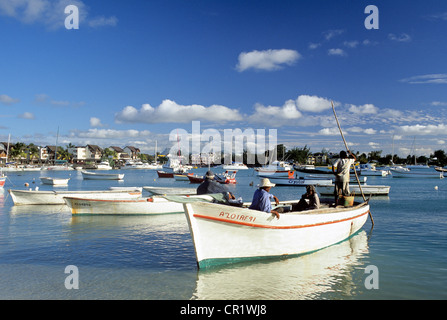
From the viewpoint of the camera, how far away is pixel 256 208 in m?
10.3

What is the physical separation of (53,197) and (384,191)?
3142 centimetres

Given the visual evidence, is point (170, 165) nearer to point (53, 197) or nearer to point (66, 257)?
point (53, 197)

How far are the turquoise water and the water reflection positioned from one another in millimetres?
25

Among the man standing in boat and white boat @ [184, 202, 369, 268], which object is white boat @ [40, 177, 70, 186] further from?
white boat @ [184, 202, 369, 268]

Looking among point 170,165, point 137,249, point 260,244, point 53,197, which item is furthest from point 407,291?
point 170,165

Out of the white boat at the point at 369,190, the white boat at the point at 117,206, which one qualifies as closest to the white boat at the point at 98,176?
the white boat at the point at 369,190

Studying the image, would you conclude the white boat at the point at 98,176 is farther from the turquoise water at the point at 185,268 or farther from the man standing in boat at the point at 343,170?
the man standing in boat at the point at 343,170

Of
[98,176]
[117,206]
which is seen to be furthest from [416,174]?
[117,206]

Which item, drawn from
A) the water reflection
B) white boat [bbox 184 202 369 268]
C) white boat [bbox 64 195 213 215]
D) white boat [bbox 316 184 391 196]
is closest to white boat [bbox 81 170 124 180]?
white boat [bbox 316 184 391 196]

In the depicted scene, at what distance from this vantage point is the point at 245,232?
32.3 feet

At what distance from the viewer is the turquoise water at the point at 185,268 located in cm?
859

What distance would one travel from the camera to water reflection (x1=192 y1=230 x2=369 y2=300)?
8469 millimetres

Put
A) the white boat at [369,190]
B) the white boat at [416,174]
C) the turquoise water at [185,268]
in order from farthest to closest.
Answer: the white boat at [416,174]
the white boat at [369,190]
the turquoise water at [185,268]

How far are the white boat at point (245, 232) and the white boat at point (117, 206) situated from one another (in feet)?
34.9
